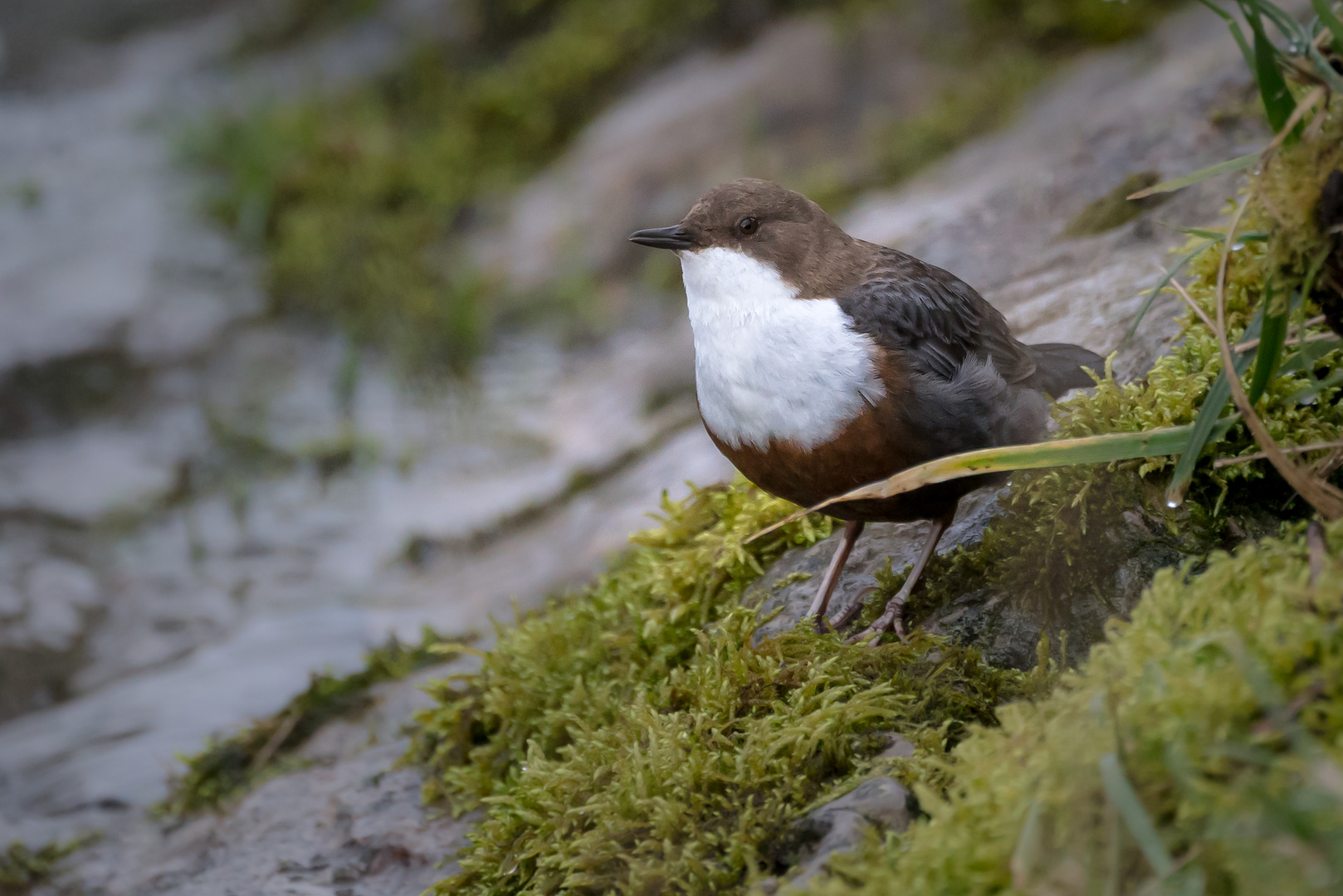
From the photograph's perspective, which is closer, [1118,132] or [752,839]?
[752,839]

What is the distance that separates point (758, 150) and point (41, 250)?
5656mm

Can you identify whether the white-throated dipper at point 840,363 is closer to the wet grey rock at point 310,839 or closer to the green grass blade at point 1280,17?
the green grass blade at point 1280,17

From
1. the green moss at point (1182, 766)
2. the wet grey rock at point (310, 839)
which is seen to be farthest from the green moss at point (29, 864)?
the green moss at point (1182, 766)

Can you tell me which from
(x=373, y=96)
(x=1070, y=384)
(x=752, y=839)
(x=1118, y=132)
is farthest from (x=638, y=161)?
(x=752, y=839)

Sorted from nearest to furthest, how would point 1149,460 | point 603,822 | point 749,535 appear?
1. point 603,822
2. point 1149,460
3. point 749,535

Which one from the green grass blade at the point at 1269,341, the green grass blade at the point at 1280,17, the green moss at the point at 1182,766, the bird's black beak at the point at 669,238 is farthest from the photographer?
the bird's black beak at the point at 669,238

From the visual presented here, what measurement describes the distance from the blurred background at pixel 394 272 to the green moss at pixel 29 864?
381mm

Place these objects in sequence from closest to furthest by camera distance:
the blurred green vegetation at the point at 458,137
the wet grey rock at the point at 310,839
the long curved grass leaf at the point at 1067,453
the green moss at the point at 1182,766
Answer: the green moss at the point at 1182,766 < the long curved grass leaf at the point at 1067,453 < the wet grey rock at the point at 310,839 < the blurred green vegetation at the point at 458,137

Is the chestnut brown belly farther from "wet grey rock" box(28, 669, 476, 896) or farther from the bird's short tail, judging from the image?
"wet grey rock" box(28, 669, 476, 896)

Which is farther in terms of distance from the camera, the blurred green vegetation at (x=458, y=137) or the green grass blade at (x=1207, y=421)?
the blurred green vegetation at (x=458, y=137)

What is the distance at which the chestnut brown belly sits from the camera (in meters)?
2.94

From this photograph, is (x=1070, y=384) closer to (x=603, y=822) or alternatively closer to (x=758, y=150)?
(x=603, y=822)

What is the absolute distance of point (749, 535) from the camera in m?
3.73

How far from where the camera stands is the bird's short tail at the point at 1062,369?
11.2 ft
